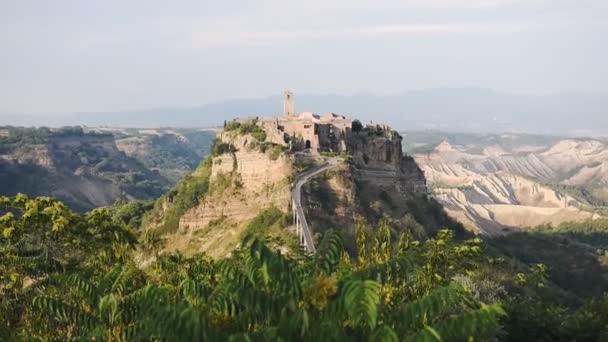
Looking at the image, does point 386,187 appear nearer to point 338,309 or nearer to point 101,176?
point 338,309

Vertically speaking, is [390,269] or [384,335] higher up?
[390,269]

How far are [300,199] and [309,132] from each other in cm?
1324

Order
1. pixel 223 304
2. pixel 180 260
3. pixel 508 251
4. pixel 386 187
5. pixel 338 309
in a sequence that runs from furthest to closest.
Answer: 1. pixel 508 251
2. pixel 386 187
3. pixel 180 260
4. pixel 223 304
5. pixel 338 309

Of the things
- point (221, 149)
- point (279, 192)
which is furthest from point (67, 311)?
point (221, 149)

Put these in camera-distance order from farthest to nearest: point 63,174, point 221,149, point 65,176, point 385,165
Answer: point 63,174
point 65,176
point 385,165
point 221,149

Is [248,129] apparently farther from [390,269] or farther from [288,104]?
[390,269]

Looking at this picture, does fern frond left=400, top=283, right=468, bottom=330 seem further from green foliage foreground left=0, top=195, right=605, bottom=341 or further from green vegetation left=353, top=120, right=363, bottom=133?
green vegetation left=353, top=120, right=363, bottom=133

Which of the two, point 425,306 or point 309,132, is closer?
point 425,306

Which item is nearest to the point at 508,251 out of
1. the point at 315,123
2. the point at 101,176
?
the point at 315,123

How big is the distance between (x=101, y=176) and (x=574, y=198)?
11393 centimetres

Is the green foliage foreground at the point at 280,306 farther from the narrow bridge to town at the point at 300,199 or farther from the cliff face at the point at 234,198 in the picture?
the cliff face at the point at 234,198

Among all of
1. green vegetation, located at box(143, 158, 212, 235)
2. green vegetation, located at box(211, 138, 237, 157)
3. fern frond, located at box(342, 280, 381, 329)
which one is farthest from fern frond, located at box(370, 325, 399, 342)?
green vegetation, located at box(211, 138, 237, 157)

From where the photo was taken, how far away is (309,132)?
63.7 meters

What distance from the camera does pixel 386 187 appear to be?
6334cm
